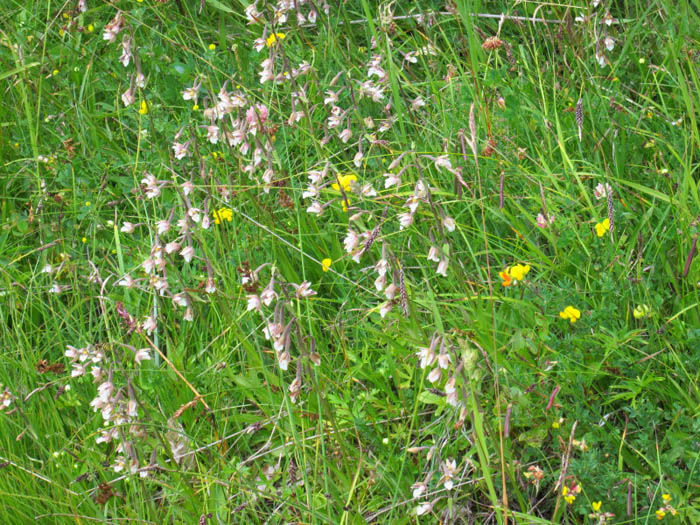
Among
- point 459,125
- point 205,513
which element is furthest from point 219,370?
point 459,125

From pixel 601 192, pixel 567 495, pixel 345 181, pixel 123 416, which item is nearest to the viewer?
pixel 567 495

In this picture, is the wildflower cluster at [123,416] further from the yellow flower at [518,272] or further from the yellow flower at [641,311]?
the yellow flower at [641,311]

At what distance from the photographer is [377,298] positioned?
251 centimetres

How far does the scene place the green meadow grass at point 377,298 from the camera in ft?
6.36

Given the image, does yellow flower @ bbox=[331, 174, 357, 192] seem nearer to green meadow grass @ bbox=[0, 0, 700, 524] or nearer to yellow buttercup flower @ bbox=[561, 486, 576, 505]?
green meadow grass @ bbox=[0, 0, 700, 524]

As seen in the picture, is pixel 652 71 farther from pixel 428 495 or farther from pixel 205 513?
pixel 205 513

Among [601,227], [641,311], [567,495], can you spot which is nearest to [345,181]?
[601,227]

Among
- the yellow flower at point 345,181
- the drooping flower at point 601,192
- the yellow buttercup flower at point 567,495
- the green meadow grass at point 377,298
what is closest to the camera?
the yellow buttercup flower at point 567,495

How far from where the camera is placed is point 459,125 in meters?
2.86

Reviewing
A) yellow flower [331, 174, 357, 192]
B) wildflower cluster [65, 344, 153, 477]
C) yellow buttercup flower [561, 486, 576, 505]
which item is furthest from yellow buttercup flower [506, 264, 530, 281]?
wildflower cluster [65, 344, 153, 477]

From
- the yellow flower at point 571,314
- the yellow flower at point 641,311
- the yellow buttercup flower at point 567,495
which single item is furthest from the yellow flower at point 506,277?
the yellow buttercup flower at point 567,495

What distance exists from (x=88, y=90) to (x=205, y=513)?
219 cm

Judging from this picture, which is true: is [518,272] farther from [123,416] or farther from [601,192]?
[123,416]

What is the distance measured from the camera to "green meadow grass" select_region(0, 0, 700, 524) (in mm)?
1939
